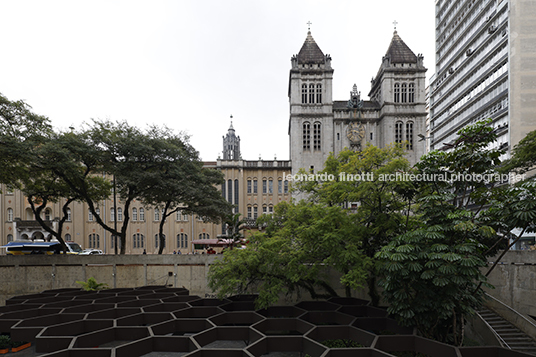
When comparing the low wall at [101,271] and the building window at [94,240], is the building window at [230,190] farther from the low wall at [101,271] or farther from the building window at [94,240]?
the low wall at [101,271]

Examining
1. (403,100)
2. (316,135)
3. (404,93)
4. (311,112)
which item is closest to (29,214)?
(316,135)

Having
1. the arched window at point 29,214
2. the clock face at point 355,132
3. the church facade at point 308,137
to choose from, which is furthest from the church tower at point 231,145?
the arched window at point 29,214

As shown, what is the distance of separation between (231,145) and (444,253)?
106949 mm

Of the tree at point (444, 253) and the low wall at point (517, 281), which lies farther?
the low wall at point (517, 281)

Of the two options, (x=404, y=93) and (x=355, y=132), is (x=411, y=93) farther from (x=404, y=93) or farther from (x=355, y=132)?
(x=355, y=132)

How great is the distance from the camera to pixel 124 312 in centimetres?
1958

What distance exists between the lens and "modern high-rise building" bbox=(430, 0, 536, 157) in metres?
43.7

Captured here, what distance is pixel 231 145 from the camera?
11806cm

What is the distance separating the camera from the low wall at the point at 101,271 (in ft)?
95.5

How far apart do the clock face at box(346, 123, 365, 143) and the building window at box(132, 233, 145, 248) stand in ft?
133

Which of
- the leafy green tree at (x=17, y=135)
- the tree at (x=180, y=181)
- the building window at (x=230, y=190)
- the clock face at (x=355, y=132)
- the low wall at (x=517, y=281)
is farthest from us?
the building window at (x=230, y=190)

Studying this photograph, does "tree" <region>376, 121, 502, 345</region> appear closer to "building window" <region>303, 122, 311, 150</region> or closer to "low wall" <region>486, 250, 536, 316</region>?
"low wall" <region>486, 250, 536, 316</region>

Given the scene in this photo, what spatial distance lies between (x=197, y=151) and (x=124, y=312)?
20.0 m

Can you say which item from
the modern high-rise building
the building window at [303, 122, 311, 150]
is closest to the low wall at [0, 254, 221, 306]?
the building window at [303, 122, 311, 150]
